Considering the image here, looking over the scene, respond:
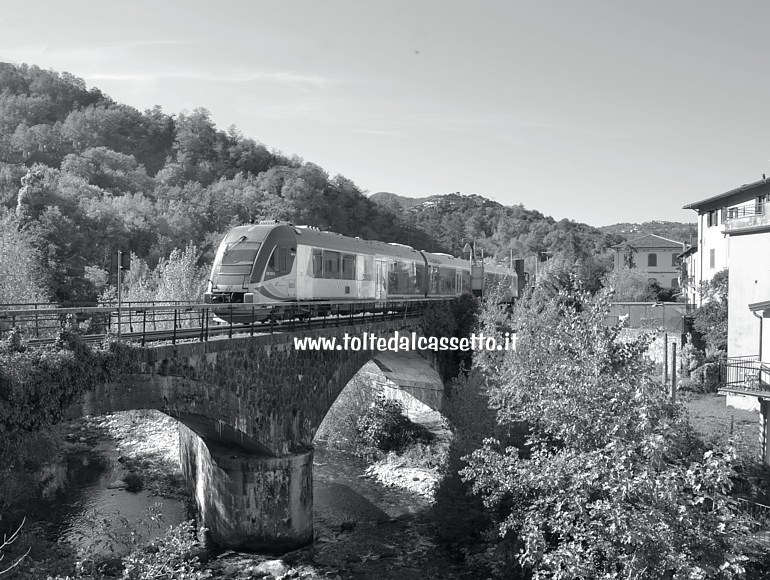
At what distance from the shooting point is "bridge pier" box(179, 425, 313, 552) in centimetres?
1727

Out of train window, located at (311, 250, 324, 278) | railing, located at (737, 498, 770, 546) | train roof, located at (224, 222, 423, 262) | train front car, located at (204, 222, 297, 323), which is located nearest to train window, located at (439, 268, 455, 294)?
train roof, located at (224, 222, 423, 262)

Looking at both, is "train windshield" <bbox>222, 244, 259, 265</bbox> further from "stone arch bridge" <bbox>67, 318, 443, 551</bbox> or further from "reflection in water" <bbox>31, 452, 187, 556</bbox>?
"reflection in water" <bbox>31, 452, 187, 556</bbox>

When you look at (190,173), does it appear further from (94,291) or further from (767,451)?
(767,451)

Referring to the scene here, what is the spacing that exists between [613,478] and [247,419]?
928 centimetres

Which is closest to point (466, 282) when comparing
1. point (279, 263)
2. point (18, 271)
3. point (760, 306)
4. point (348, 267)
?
point (348, 267)

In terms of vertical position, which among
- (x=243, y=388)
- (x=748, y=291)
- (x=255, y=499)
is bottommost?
(x=255, y=499)

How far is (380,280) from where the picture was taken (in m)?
28.2

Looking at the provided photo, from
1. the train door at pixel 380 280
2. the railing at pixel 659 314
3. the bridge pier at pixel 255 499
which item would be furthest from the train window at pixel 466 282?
the bridge pier at pixel 255 499

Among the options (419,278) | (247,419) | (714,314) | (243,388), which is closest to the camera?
(243,388)

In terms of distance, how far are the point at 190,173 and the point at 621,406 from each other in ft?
263

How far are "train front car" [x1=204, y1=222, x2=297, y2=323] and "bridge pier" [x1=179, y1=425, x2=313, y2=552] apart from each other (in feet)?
13.1

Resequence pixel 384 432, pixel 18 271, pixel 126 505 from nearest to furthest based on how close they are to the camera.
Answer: pixel 126 505 < pixel 384 432 < pixel 18 271

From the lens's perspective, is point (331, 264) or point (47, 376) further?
point (331, 264)

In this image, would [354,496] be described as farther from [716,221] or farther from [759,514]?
[716,221]
